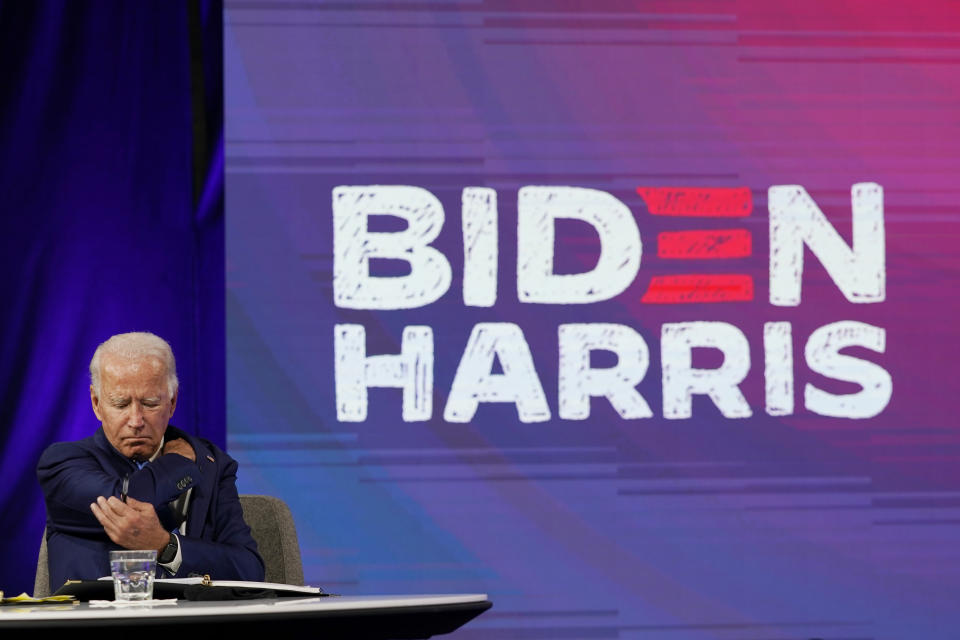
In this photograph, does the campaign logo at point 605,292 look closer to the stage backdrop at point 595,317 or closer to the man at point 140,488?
the stage backdrop at point 595,317

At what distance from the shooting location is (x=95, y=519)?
242 centimetres

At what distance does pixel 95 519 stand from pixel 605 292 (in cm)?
186

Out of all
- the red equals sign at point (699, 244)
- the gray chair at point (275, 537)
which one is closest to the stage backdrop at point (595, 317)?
the red equals sign at point (699, 244)

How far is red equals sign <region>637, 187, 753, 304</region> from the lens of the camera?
3.85 m

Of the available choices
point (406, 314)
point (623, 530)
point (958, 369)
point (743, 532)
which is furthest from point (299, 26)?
point (958, 369)

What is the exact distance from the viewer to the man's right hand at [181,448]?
261cm

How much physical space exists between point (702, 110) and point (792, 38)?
37 cm

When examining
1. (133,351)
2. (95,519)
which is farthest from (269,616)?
(133,351)

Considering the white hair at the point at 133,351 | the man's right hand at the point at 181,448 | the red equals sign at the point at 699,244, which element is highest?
the red equals sign at the point at 699,244

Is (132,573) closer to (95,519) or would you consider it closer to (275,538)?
(95,519)

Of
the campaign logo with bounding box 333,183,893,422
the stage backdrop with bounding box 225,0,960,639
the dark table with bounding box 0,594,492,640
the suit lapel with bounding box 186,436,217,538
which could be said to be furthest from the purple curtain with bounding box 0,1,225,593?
the dark table with bounding box 0,594,492,640

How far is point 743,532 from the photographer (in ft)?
12.5

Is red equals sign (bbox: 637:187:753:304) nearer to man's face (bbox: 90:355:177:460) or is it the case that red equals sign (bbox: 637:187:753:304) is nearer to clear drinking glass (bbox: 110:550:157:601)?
man's face (bbox: 90:355:177:460)

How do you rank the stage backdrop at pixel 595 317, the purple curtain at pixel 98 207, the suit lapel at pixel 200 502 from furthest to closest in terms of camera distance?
the purple curtain at pixel 98 207, the stage backdrop at pixel 595 317, the suit lapel at pixel 200 502
